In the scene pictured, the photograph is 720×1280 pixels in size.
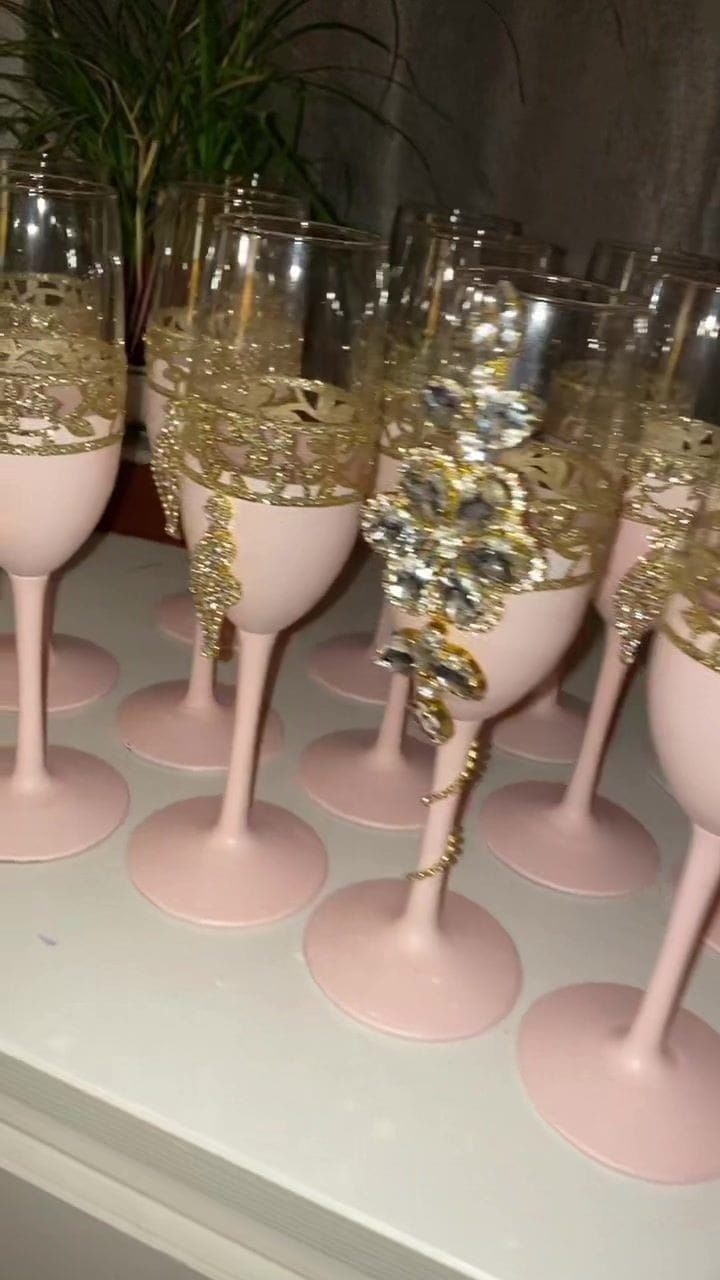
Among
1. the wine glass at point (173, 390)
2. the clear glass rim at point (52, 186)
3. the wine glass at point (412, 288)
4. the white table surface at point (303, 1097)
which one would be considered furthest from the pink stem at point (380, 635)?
the clear glass rim at point (52, 186)

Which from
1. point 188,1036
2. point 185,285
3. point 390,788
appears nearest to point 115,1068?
point 188,1036

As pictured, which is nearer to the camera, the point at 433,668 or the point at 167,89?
the point at 433,668

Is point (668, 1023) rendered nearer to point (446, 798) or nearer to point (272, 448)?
point (446, 798)

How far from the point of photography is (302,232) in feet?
Answer: 1.57

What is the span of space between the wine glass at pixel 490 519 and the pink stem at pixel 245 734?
0.10m

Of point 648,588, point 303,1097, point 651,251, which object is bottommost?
point 303,1097

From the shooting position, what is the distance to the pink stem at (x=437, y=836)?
0.44 meters

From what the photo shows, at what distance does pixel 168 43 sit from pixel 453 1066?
2.72 feet

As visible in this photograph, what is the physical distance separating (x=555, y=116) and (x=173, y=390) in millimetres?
470

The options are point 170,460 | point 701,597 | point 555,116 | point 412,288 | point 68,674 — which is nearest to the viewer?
point 701,597

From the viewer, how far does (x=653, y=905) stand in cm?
56

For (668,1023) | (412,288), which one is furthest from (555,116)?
(668,1023)

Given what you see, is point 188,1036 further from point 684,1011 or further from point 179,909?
point 684,1011

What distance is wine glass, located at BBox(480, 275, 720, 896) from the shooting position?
19.1 inches
